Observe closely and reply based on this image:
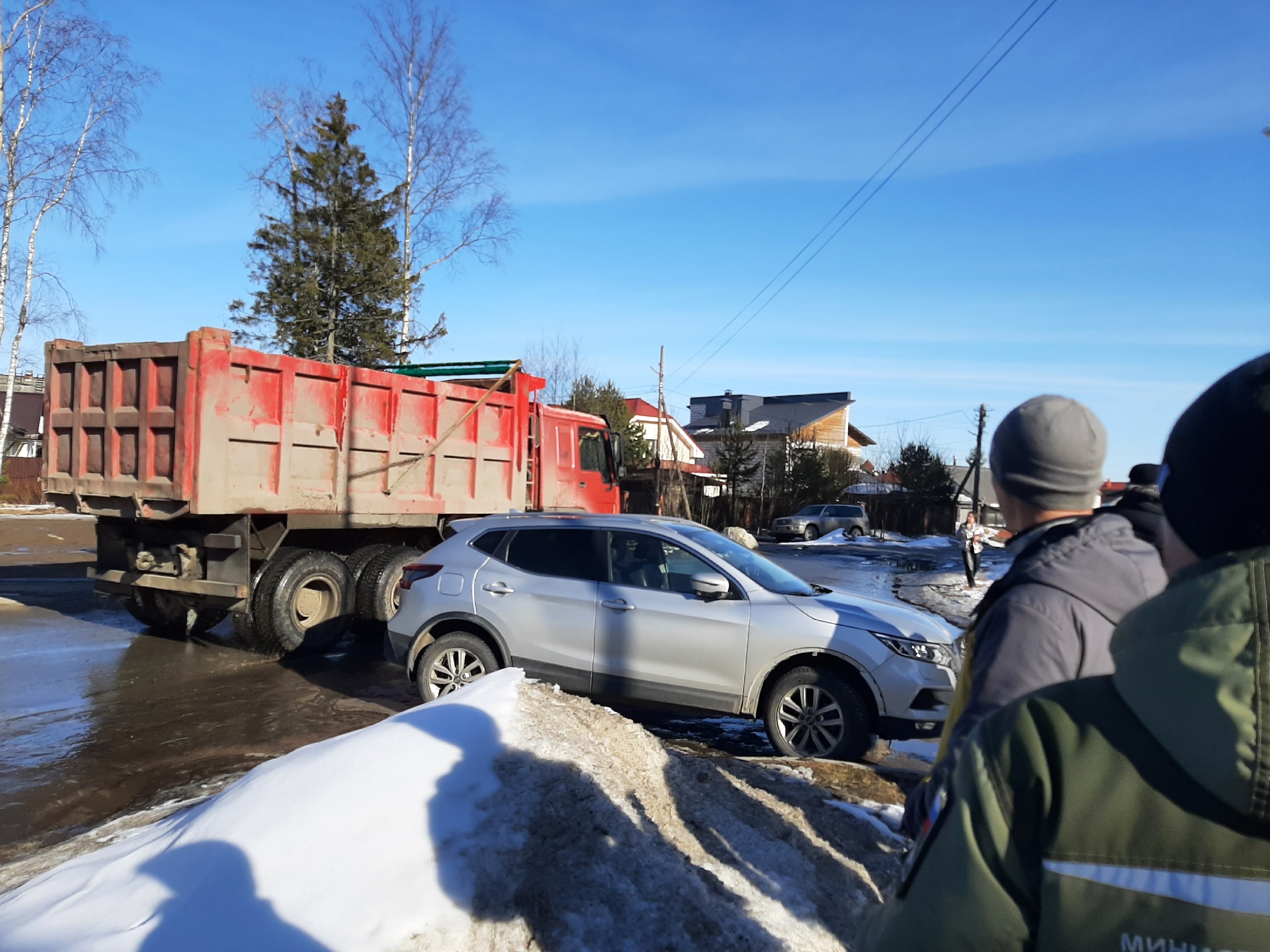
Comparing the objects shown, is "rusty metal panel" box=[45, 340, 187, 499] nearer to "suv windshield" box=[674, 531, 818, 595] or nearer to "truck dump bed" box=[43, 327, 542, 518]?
"truck dump bed" box=[43, 327, 542, 518]

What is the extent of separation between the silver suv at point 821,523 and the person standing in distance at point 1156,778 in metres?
34.8

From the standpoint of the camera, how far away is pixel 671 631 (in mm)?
6242

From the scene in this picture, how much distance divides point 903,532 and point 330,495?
37996 mm

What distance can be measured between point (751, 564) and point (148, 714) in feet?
16.5

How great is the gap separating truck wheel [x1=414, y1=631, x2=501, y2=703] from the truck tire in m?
4.02

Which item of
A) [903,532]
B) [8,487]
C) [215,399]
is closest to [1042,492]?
[215,399]

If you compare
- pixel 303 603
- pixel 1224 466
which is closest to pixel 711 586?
pixel 1224 466

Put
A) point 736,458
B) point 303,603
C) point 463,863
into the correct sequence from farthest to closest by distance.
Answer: point 736,458, point 303,603, point 463,863

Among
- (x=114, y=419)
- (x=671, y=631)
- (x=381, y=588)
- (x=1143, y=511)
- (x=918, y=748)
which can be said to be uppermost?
(x=114, y=419)

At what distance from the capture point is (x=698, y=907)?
3.10m

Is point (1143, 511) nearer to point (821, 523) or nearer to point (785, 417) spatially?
point (821, 523)

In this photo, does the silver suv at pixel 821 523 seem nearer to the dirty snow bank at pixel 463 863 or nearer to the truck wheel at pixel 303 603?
the truck wheel at pixel 303 603

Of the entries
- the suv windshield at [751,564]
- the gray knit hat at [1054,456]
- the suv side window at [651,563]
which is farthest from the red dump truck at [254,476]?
the gray knit hat at [1054,456]

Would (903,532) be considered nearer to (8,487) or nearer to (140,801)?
(8,487)
